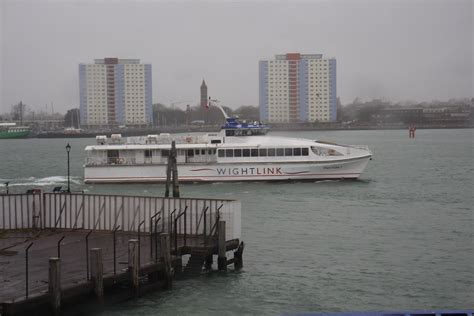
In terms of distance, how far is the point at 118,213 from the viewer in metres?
19.7

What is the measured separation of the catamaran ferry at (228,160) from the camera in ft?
143

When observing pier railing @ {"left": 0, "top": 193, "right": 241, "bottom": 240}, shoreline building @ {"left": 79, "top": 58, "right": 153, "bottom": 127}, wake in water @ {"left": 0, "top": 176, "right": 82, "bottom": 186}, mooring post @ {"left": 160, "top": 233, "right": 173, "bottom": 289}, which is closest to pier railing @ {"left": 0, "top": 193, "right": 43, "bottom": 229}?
pier railing @ {"left": 0, "top": 193, "right": 241, "bottom": 240}

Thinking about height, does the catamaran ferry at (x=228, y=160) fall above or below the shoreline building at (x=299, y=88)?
below

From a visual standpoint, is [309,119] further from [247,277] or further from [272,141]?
[247,277]

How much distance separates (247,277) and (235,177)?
79.8ft

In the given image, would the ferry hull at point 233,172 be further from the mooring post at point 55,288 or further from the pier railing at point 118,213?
the mooring post at point 55,288

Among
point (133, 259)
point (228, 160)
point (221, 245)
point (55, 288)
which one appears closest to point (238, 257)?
point (221, 245)

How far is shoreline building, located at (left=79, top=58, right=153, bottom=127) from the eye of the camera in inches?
7490

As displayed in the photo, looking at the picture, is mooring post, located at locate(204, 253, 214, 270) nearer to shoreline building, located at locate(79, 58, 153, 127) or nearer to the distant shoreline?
the distant shoreline

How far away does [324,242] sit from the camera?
24672 millimetres

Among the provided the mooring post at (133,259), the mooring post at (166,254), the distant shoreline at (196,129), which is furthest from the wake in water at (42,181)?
the distant shoreline at (196,129)

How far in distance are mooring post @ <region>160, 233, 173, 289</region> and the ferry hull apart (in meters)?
26.4

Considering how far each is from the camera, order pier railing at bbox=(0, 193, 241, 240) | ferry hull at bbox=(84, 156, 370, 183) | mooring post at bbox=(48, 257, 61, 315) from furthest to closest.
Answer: ferry hull at bbox=(84, 156, 370, 183), pier railing at bbox=(0, 193, 241, 240), mooring post at bbox=(48, 257, 61, 315)

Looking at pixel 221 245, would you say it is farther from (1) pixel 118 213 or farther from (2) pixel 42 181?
(2) pixel 42 181
